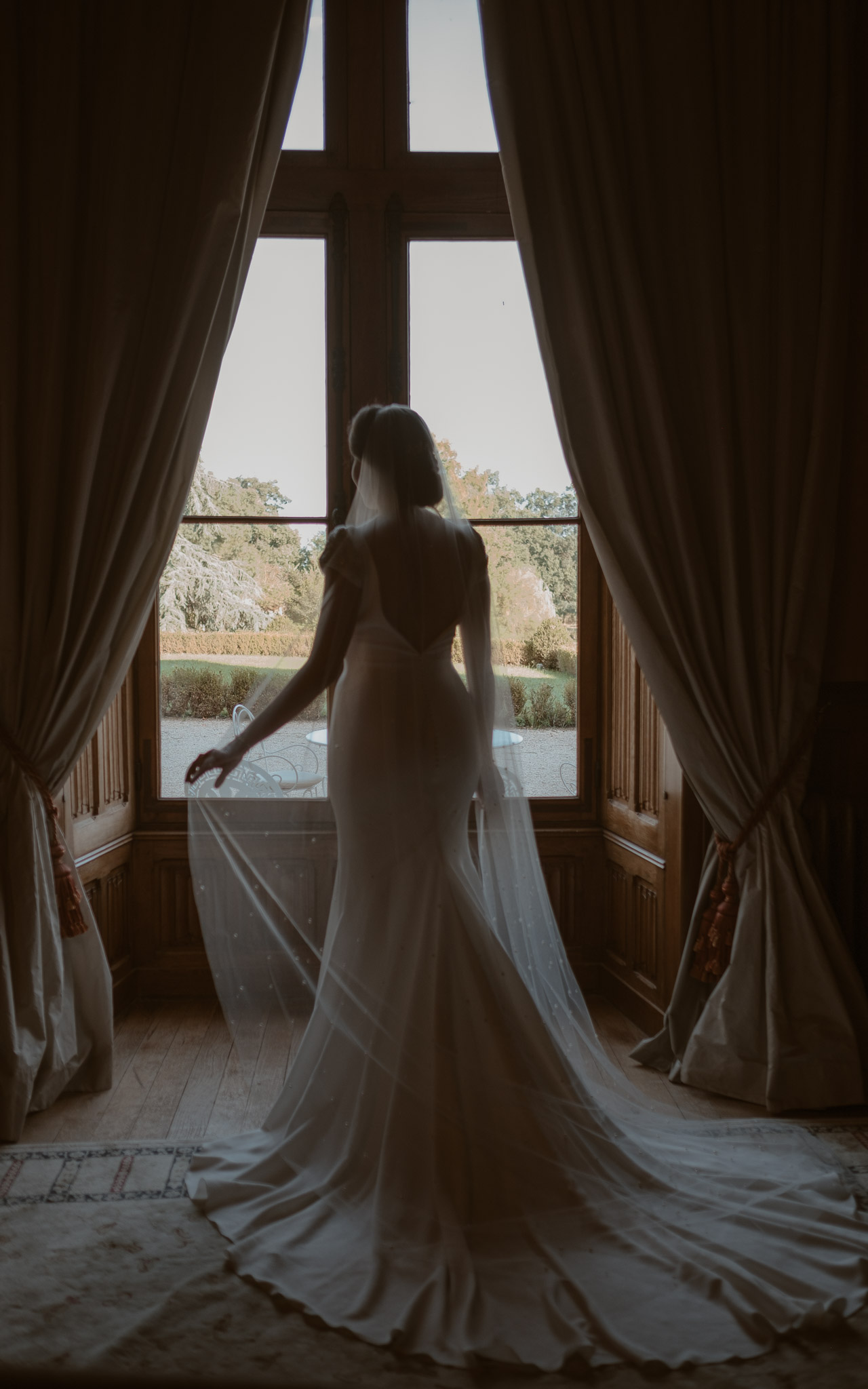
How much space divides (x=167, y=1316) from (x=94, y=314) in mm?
2428

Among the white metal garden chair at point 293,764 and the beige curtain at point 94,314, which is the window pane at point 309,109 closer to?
the beige curtain at point 94,314

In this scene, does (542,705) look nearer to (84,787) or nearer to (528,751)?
(528,751)

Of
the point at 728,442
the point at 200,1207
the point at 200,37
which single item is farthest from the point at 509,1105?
the point at 200,37

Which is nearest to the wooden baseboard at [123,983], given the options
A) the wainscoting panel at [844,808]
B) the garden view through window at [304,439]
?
the garden view through window at [304,439]

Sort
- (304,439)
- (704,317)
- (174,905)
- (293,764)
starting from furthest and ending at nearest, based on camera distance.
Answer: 1. (174,905)
2. (304,439)
3. (293,764)
4. (704,317)

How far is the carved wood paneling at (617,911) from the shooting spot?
349 cm

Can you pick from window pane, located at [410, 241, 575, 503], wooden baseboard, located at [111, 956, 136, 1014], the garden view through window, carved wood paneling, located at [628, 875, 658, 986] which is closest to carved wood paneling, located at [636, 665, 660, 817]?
carved wood paneling, located at [628, 875, 658, 986]

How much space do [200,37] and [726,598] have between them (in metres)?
2.18

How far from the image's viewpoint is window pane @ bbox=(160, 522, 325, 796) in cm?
346

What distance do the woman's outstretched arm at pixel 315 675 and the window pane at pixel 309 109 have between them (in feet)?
6.70

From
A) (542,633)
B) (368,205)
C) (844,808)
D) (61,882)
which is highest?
(368,205)

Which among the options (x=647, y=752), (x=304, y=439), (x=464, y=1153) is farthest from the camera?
(x=304, y=439)

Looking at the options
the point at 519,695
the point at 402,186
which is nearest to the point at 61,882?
the point at 519,695

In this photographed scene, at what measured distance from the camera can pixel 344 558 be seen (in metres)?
2.24
